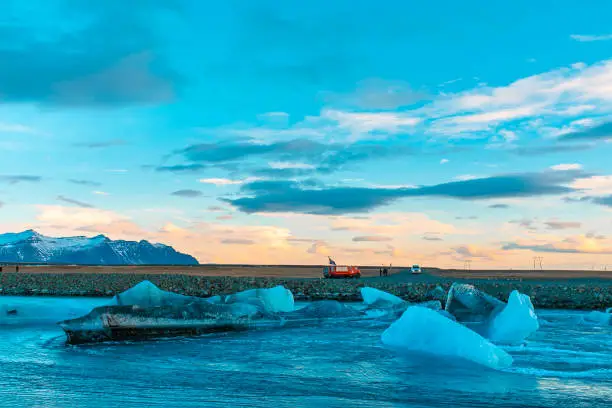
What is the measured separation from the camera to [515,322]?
45.8 feet

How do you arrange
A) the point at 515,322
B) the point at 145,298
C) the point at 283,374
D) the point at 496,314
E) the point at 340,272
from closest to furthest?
the point at 283,374 → the point at 515,322 → the point at 496,314 → the point at 145,298 → the point at 340,272

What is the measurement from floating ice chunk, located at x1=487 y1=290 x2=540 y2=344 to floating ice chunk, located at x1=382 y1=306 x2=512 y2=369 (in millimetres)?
2490

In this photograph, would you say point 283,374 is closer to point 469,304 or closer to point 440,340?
point 440,340

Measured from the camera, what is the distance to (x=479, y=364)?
10922 millimetres

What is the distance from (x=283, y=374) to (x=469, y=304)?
378 inches

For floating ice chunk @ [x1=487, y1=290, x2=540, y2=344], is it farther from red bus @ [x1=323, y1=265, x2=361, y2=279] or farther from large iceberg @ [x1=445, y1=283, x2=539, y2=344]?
red bus @ [x1=323, y1=265, x2=361, y2=279]

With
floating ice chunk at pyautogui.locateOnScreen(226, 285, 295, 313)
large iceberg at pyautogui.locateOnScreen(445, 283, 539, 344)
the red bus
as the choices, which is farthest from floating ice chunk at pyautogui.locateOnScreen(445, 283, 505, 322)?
the red bus

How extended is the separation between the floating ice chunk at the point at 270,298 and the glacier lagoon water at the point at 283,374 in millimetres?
4275

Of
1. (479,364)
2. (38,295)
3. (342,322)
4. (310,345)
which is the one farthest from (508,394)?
(38,295)

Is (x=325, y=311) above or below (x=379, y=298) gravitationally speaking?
below

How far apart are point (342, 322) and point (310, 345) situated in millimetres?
5188

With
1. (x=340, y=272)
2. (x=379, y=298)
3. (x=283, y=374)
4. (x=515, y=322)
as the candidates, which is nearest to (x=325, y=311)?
(x=379, y=298)

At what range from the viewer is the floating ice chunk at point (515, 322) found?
543 inches

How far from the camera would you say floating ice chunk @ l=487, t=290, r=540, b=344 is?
13.8 m
